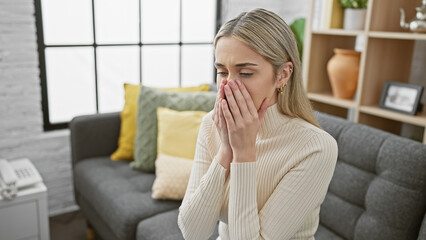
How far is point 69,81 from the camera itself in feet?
9.16

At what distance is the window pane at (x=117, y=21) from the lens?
2.80 metres

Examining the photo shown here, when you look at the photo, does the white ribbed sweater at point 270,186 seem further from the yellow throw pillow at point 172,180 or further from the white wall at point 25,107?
the white wall at point 25,107

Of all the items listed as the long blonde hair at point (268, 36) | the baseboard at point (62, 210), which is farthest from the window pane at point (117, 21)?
the long blonde hair at point (268, 36)

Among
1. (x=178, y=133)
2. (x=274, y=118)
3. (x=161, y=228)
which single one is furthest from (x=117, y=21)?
(x=274, y=118)

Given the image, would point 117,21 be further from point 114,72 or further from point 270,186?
point 270,186

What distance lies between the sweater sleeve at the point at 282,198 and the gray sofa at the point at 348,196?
1.78 feet

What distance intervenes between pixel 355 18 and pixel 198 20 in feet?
4.34

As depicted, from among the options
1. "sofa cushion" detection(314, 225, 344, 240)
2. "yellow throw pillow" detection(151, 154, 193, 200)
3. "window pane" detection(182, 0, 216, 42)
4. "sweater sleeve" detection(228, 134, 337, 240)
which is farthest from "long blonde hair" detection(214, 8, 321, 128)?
"window pane" detection(182, 0, 216, 42)

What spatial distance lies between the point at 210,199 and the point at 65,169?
1.89 meters

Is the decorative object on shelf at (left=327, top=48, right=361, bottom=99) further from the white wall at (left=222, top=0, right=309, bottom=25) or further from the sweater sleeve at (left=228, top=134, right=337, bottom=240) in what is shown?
the sweater sleeve at (left=228, top=134, right=337, bottom=240)

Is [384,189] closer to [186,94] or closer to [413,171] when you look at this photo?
[413,171]

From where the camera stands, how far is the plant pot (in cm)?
236

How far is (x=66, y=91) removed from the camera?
281 centimetres

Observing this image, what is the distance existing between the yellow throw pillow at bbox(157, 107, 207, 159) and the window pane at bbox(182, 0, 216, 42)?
3.83 ft
